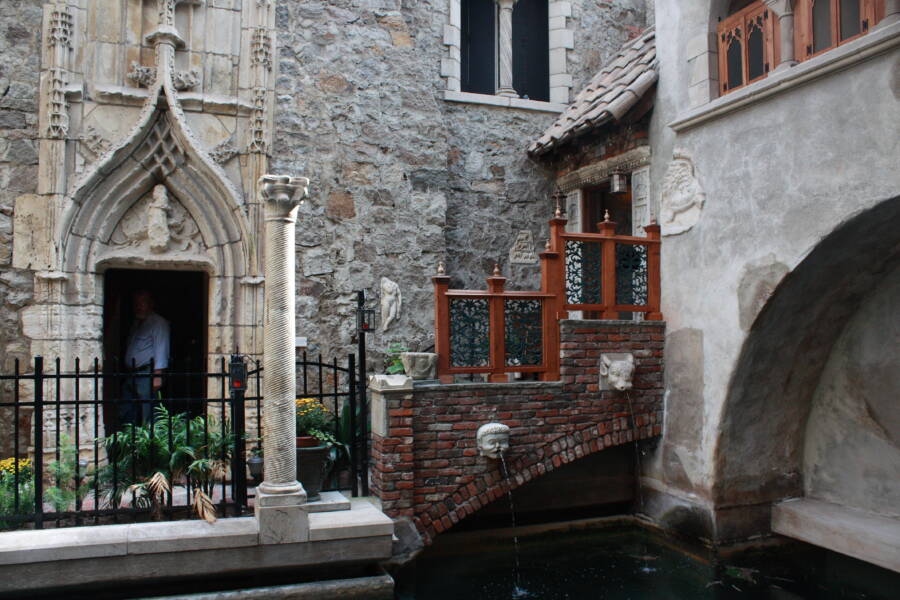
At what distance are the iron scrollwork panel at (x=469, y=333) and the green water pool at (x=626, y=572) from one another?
1.69 m

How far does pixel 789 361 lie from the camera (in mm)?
6734

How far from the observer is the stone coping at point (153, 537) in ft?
15.5

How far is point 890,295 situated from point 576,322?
8.24ft

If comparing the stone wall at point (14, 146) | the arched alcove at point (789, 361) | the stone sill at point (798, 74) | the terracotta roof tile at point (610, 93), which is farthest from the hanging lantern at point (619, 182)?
the stone wall at point (14, 146)

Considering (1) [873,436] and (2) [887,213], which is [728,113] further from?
(1) [873,436]

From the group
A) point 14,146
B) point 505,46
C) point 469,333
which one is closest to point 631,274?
point 469,333

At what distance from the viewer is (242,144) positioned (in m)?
7.99

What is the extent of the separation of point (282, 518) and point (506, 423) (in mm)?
2156

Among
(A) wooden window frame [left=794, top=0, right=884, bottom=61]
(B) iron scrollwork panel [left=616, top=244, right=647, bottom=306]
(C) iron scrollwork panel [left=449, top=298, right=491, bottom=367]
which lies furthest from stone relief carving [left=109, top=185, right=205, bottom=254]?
(A) wooden window frame [left=794, top=0, right=884, bottom=61]

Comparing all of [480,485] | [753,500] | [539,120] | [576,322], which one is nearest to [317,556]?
[480,485]

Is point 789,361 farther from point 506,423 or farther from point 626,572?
point 506,423

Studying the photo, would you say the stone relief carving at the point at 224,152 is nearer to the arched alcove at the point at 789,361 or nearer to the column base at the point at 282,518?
the column base at the point at 282,518

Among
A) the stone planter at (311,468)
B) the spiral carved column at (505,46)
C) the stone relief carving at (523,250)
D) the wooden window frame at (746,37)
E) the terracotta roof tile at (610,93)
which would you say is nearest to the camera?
the stone planter at (311,468)

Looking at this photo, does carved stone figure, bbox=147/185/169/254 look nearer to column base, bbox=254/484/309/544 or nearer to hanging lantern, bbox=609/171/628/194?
column base, bbox=254/484/309/544
